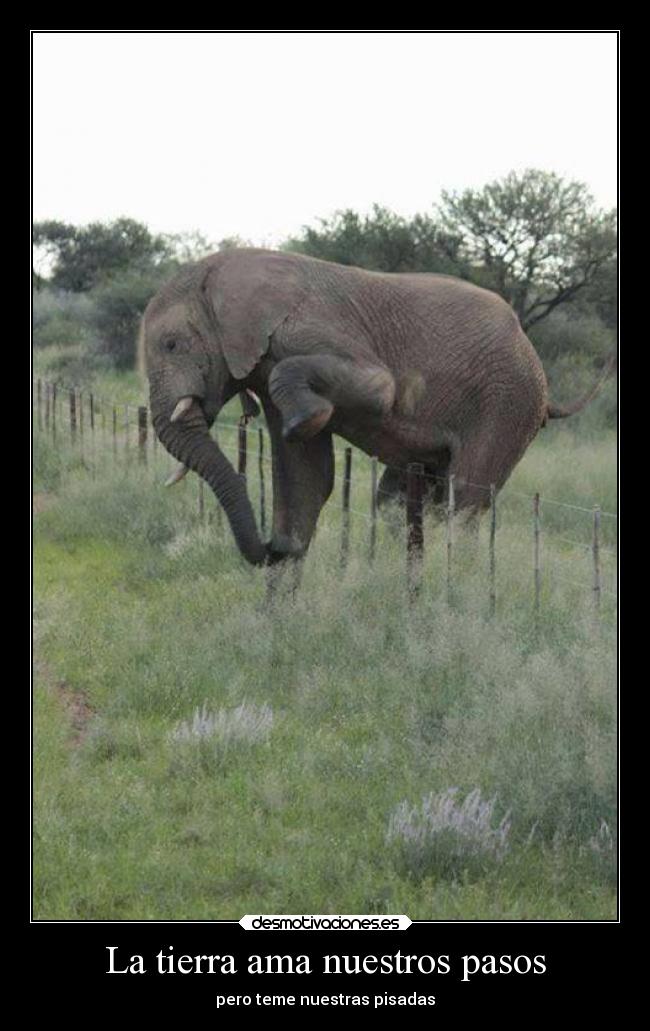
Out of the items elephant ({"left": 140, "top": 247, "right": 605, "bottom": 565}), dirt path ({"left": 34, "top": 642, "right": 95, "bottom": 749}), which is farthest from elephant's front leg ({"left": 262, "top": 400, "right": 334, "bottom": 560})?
dirt path ({"left": 34, "top": 642, "right": 95, "bottom": 749})

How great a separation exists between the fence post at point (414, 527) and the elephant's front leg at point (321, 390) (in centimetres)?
62

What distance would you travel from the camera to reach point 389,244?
25.8 meters

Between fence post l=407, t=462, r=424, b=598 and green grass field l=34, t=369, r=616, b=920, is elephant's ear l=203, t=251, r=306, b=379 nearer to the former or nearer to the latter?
fence post l=407, t=462, r=424, b=598

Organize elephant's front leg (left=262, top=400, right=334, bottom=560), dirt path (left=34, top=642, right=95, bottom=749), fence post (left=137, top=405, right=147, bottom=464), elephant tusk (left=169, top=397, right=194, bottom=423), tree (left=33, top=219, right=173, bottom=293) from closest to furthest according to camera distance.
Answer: dirt path (left=34, top=642, right=95, bottom=749), elephant tusk (left=169, top=397, right=194, bottom=423), elephant's front leg (left=262, top=400, right=334, bottom=560), fence post (left=137, top=405, right=147, bottom=464), tree (left=33, top=219, right=173, bottom=293)

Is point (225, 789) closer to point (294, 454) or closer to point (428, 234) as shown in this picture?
point (294, 454)

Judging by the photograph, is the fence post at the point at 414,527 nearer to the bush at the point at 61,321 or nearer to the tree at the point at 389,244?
the tree at the point at 389,244

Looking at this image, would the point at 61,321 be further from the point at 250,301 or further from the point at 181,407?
the point at 250,301

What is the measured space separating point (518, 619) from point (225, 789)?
306cm

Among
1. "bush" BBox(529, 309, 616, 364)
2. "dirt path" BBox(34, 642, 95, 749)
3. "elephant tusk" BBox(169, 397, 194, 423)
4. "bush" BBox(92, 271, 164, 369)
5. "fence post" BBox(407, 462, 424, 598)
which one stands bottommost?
"dirt path" BBox(34, 642, 95, 749)

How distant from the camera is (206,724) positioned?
23.1ft

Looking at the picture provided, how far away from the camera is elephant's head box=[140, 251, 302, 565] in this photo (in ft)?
30.6

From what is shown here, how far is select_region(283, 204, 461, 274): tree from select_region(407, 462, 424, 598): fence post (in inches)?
611
